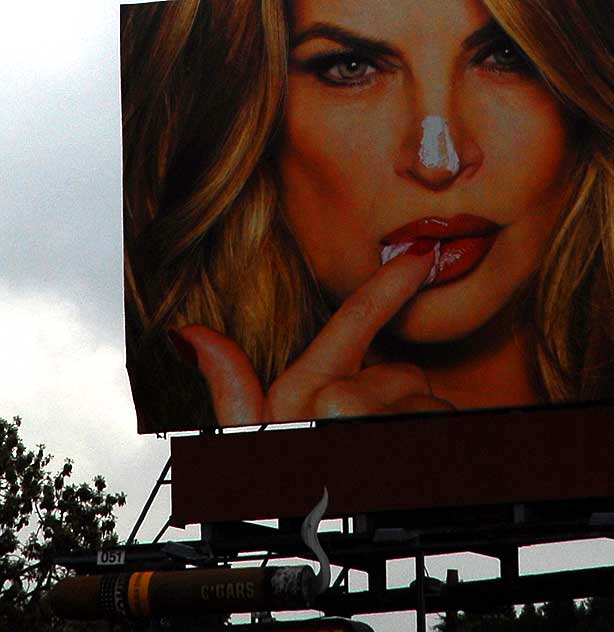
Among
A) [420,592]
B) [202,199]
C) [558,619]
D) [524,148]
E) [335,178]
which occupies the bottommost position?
[420,592]

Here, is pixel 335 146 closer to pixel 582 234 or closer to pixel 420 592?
pixel 582 234

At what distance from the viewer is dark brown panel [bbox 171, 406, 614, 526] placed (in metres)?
20.1

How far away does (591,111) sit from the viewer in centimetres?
2058

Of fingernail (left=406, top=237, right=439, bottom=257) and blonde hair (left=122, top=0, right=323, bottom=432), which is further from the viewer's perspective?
blonde hair (left=122, top=0, right=323, bottom=432)

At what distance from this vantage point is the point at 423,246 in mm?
21109

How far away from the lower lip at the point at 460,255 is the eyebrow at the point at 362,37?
226cm

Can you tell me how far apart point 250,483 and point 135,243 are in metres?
3.33

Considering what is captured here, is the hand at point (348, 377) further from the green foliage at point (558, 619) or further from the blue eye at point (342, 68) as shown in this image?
the green foliage at point (558, 619)

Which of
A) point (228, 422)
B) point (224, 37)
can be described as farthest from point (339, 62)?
point (228, 422)

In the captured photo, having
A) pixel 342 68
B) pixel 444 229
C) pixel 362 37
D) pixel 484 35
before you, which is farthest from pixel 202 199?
pixel 484 35

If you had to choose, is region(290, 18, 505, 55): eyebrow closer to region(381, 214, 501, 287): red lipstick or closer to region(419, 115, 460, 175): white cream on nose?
region(419, 115, 460, 175): white cream on nose

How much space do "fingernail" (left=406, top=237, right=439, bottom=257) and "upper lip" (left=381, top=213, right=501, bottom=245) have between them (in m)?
0.05

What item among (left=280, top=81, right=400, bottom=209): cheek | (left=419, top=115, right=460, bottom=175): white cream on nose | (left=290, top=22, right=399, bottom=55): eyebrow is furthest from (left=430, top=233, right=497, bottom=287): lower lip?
(left=290, top=22, right=399, bottom=55): eyebrow

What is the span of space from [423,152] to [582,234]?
212 centimetres
